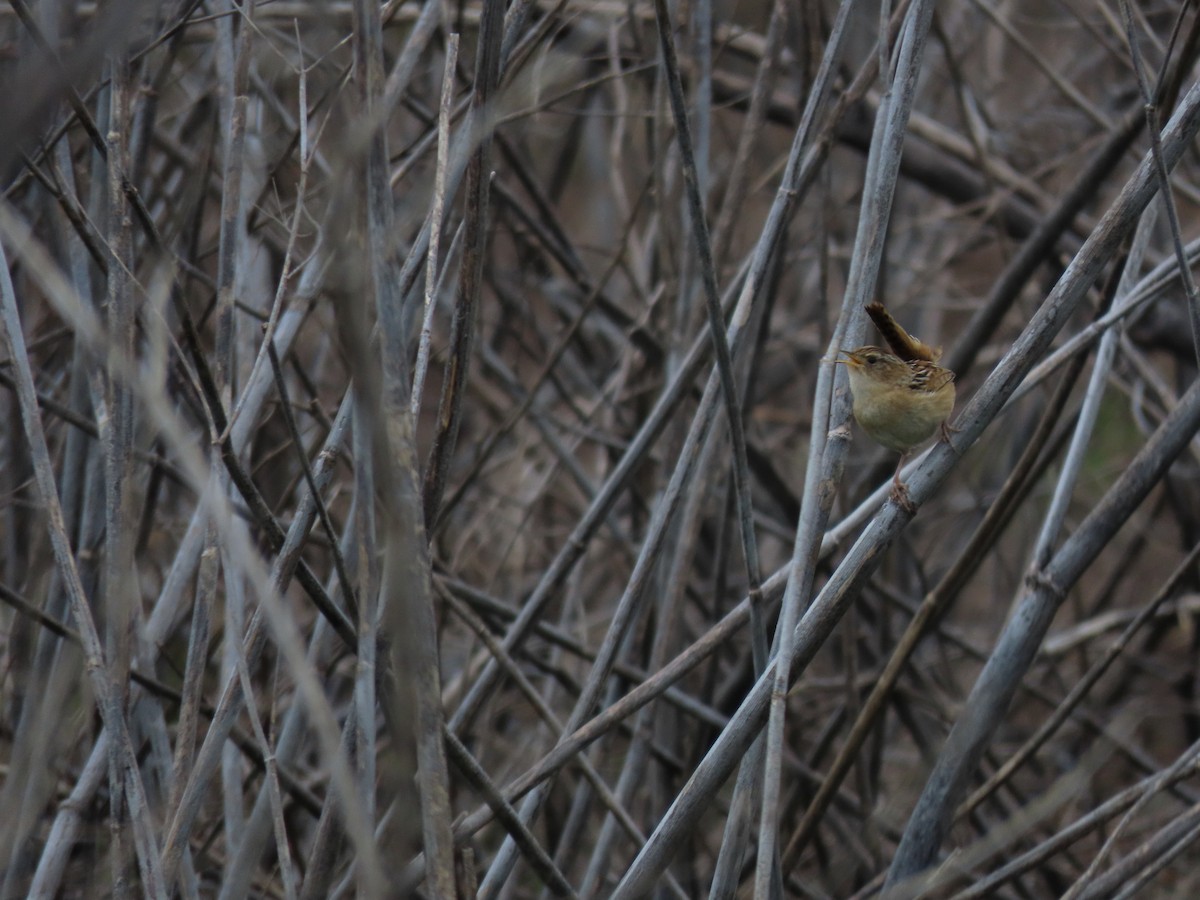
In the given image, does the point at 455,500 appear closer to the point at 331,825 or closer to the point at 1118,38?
the point at 331,825

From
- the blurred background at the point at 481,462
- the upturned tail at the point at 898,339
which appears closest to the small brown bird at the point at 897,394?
the upturned tail at the point at 898,339

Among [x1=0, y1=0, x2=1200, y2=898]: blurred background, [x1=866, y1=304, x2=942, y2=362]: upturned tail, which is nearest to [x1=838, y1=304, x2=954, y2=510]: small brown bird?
[x1=866, y1=304, x2=942, y2=362]: upturned tail

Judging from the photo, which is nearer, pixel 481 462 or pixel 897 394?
pixel 897 394

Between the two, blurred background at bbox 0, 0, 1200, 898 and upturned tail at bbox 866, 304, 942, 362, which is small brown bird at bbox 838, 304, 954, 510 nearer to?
upturned tail at bbox 866, 304, 942, 362

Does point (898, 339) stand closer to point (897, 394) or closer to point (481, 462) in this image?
point (897, 394)

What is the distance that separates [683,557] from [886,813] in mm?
1223

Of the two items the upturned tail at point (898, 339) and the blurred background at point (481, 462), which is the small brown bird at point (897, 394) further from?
the blurred background at point (481, 462)

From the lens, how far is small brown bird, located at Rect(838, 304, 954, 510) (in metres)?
2.06

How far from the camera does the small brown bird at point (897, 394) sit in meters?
2.06

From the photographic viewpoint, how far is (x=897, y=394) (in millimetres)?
2078

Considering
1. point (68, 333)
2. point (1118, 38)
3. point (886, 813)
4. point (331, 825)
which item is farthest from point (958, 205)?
point (331, 825)

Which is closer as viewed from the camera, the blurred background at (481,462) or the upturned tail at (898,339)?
the blurred background at (481,462)

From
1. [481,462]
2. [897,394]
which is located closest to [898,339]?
[897,394]

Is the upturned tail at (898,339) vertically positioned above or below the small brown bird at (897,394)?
above
